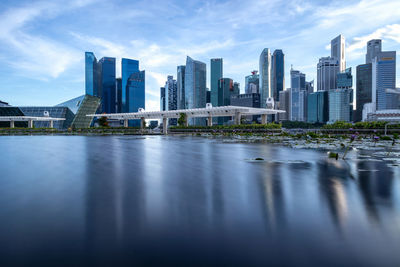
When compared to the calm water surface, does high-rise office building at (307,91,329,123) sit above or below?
above

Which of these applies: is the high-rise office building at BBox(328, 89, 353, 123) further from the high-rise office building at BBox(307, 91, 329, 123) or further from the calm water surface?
the calm water surface

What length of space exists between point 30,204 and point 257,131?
1511 inches

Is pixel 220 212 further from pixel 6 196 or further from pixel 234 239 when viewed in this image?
pixel 6 196

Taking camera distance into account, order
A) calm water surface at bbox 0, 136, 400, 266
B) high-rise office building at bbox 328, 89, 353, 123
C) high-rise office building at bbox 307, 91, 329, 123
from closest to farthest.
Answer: calm water surface at bbox 0, 136, 400, 266
high-rise office building at bbox 328, 89, 353, 123
high-rise office building at bbox 307, 91, 329, 123

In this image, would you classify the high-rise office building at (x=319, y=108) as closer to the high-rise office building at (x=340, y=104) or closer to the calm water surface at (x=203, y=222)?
the high-rise office building at (x=340, y=104)

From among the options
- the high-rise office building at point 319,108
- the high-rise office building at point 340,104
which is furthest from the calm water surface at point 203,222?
the high-rise office building at point 319,108

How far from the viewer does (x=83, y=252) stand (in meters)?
2.66

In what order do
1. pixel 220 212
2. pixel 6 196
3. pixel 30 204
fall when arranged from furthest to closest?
1. pixel 6 196
2. pixel 30 204
3. pixel 220 212

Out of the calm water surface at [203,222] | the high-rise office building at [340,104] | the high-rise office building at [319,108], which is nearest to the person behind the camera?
the calm water surface at [203,222]

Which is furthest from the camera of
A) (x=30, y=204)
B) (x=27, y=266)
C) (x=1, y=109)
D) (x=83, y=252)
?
(x=1, y=109)

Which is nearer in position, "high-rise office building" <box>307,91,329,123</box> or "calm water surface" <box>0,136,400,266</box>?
"calm water surface" <box>0,136,400,266</box>

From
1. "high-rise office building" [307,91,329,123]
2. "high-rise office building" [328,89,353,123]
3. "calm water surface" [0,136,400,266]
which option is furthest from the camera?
"high-rise office building" [307,91,329,123]

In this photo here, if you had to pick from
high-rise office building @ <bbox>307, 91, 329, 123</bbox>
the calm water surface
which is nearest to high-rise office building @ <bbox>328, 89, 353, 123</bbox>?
high-rise office building @ <bbox>307, 91, 329, 123</bbox>

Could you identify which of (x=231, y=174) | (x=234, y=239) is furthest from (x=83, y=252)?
(x=231, y=174)
